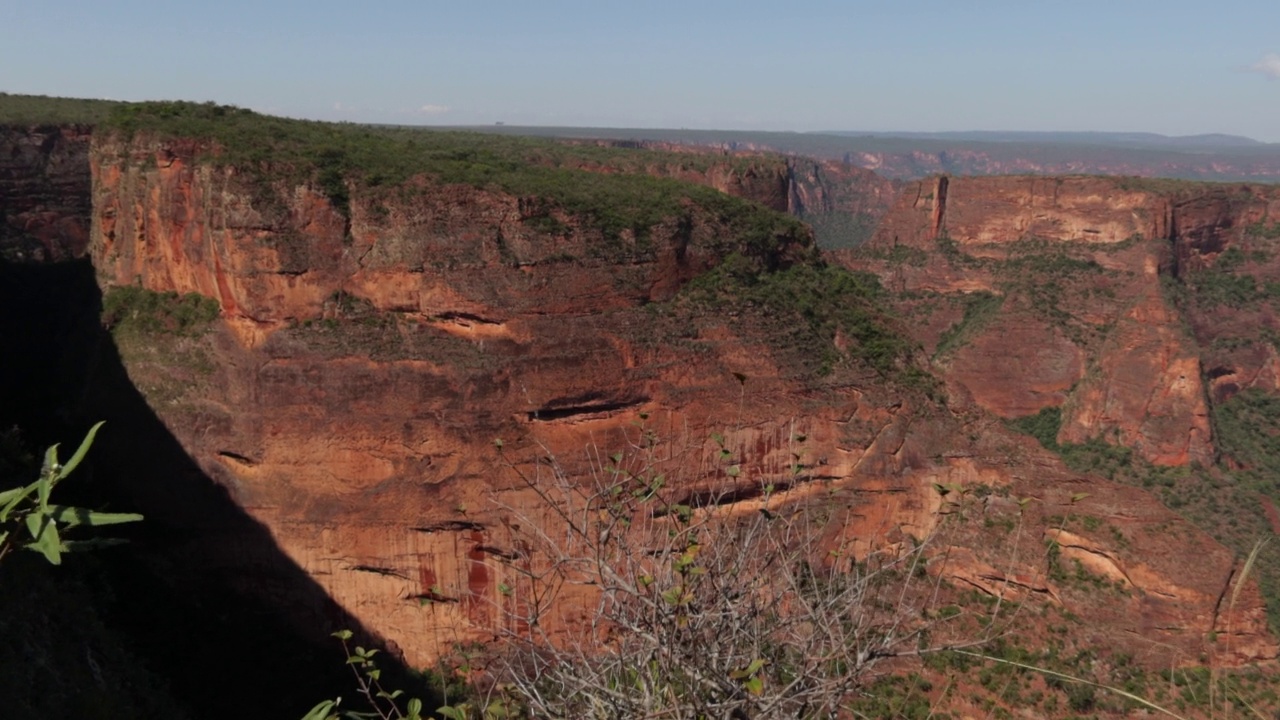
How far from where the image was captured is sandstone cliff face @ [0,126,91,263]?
3366 centimetres

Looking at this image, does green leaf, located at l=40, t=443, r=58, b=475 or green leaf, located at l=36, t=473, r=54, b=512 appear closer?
green leaf, located at l=36, t=473, r=54, b=512

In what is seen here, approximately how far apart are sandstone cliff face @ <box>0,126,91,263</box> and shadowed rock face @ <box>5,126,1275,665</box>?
766 inches

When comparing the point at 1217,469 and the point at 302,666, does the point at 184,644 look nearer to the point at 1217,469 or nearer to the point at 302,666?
the point at 302,666

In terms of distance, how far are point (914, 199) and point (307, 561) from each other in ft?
136

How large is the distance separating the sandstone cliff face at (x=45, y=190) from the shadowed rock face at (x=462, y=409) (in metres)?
19.5

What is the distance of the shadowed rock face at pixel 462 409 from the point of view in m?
17.1

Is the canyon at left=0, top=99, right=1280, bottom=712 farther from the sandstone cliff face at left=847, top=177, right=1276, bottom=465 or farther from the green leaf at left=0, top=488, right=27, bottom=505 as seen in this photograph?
the sandstone cliff face at left=847, top=177, right=1276, bottom=465

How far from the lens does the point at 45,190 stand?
34750 mm

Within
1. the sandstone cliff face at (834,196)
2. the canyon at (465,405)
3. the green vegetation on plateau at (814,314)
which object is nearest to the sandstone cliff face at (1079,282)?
the green vegetation on plateau at (814,314)

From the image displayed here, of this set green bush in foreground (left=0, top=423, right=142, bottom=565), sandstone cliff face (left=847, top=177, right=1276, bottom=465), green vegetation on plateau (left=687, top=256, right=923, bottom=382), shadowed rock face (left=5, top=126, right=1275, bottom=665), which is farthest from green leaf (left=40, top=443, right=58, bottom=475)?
sandstone cliff face (left=847, top=177, right=1276, bottom=465)

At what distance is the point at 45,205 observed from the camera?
34.4 metres

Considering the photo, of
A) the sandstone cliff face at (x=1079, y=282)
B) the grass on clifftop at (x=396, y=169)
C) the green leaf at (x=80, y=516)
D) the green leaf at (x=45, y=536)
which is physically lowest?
the sandstone cliff face at (x=1079, y=282)

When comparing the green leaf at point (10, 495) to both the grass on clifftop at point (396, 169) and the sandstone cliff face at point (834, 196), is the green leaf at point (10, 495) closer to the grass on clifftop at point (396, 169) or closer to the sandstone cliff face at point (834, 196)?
the grass on clifftop at point (396, 169)

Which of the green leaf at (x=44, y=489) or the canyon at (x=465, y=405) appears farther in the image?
the canyon at (x=465, y=405)
